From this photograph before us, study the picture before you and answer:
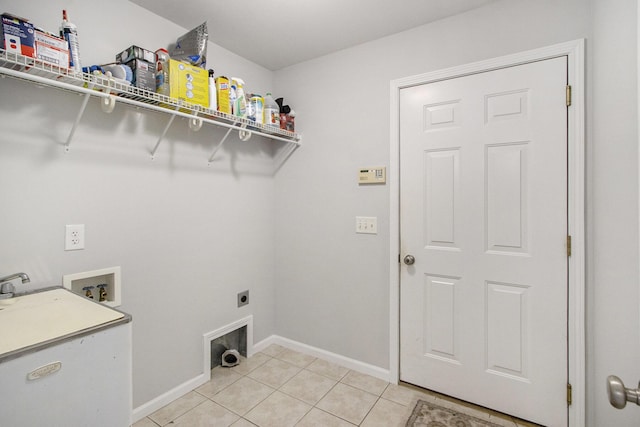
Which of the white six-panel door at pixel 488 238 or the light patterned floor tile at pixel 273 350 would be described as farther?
the light patterned floor tile at pixel 273 350

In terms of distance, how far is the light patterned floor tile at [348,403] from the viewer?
179 cm

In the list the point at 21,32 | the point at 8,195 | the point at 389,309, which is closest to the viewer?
the point at 21,32

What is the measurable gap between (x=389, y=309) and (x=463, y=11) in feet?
6.27

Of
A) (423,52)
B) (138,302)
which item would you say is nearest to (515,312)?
(423,52)

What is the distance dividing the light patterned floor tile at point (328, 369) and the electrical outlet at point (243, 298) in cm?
69

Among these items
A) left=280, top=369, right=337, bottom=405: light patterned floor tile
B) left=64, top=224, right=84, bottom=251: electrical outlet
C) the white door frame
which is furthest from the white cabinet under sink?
the white door frame

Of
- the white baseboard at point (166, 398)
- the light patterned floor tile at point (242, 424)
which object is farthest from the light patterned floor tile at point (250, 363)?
the light patterned floor tile at point (242, 424)

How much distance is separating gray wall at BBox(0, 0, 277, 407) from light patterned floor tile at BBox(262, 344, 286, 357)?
29cm

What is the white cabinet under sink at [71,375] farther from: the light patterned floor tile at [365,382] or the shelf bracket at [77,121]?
the light patterned floor tile at [365,382]

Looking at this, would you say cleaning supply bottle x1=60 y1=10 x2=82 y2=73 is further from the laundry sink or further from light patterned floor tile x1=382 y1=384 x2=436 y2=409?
light patterned floor tile x1=382 y1=384 x2=436 y2=409

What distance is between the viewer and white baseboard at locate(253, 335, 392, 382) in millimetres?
2158

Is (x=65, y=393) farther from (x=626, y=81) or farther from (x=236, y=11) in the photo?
(x=626, y=81)

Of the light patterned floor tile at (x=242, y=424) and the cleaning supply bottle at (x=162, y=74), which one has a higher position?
the cleaning supply bottle at (x=162, y=74)

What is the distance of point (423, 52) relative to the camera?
1958mm
